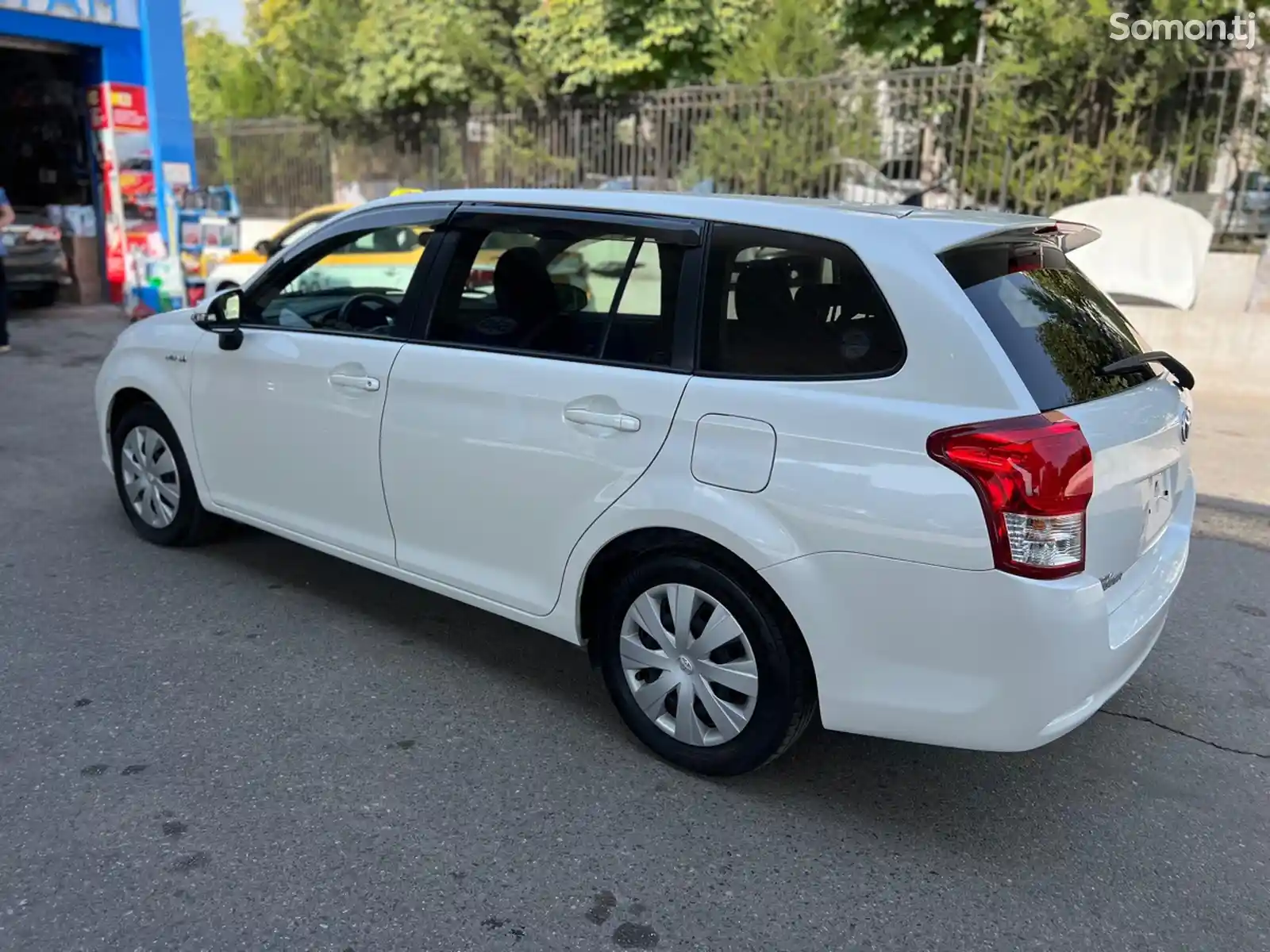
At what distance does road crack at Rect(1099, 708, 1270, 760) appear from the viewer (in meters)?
3.35

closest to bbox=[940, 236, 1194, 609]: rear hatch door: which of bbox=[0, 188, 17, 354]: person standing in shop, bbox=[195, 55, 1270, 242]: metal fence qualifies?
bbox=[195, 55, 1270, 242]: metal fence

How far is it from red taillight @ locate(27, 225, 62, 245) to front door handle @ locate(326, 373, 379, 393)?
11.7m

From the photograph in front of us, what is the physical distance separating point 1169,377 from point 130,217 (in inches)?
526

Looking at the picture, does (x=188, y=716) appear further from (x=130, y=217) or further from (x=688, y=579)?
(x=130, y=217)

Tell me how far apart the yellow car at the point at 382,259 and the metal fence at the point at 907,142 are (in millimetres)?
3261

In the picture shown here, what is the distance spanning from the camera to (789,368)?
9.29ft

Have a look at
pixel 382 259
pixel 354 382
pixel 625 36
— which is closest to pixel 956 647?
pixel 354 382

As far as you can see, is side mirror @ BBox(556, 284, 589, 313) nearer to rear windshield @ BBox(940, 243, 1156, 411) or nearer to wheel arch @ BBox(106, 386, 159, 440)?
→ rear windshield @ BBox(940, 243, 1156, 411)

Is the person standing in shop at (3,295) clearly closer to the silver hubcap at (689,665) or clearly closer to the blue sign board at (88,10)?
the blue sign board at (88,10)

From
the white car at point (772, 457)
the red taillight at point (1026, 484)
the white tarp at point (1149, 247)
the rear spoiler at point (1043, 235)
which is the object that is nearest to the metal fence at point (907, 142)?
the white tarp at point (1149, 247)

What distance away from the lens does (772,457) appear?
2760 mm

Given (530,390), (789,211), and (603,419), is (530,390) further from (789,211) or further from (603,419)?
(789,211)

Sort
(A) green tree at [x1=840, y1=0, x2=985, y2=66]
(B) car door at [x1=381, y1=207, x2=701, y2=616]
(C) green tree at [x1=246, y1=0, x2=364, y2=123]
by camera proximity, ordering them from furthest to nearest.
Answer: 1. (C) green tree at [x1=246, y1=0, x2=364, y2=123]
2. (A) green tree at [x1=840, y1=0, x2=985, y2=66]
3. (B) car door at [x1=381, y1=207, x2=701, y2=616]

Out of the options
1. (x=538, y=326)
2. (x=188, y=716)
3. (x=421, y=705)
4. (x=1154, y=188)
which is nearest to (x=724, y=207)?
(x=538, y=326)
